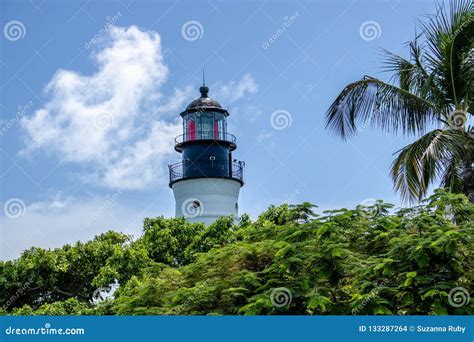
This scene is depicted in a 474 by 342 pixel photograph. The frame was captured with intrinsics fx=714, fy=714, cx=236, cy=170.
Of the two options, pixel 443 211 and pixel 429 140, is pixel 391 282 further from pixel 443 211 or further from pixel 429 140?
pixel 429 140

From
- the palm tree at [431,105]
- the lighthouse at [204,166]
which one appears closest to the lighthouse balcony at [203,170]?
the lighthouse at [204,166]

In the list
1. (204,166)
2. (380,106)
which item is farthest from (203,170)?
(380,106)

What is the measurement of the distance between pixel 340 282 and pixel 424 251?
125 centimetres

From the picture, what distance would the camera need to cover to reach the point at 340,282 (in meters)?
8.74

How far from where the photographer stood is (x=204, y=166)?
24797 millimetres

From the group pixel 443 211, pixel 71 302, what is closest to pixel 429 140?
pixel 443 211

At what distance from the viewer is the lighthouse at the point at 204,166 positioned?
81.3 feet

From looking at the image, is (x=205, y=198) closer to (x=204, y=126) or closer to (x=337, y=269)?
(x=204, y=126)

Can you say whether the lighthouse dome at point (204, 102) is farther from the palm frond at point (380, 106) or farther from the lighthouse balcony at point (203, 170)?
the palm frond at point (380, 106)

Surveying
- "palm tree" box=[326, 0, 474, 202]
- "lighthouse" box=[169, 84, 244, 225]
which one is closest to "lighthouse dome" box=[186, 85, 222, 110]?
"lighthouse" box=[169, 84, 244, 225]

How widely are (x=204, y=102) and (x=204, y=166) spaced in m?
2.33

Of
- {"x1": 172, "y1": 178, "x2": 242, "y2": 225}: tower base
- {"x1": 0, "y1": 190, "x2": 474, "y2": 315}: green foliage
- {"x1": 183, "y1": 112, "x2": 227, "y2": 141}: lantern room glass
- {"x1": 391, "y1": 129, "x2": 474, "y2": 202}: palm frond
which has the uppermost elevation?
{"x1": 183, "y1": 112, "x2": 227, "y2": 141}: lantern room glass

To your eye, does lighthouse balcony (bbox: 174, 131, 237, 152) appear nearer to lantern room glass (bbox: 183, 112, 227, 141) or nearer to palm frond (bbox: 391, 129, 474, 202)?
lantern room glass (bbox: 183, 112, 227, 141)

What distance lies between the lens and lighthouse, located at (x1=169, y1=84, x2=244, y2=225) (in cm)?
2477
